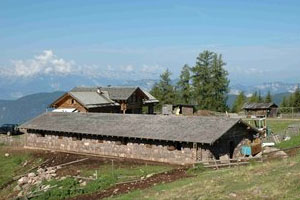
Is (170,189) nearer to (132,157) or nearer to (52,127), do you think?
(132,157)

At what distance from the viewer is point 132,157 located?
3981 centimetres

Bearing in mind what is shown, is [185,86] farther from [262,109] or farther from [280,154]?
[280,154]

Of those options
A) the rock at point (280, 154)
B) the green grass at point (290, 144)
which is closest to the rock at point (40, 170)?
the rock at point (280, 154)

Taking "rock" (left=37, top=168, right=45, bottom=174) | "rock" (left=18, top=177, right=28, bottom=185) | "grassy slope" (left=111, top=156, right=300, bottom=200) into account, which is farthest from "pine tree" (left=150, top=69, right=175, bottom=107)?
"grassy slope" (left=111, top=156, right=300, bottom=200)

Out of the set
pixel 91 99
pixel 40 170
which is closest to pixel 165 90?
pixel 91 99

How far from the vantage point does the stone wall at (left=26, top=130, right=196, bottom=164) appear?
3688 cm

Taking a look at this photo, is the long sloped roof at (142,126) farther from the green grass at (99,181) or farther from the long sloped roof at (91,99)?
the long sloped roof at (91,99)

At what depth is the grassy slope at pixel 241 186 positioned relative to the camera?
65.0ft

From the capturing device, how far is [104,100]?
66812 mm

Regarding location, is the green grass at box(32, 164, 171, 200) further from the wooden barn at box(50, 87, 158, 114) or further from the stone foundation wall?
the wooden barn at box(50, 87, 158, 114)

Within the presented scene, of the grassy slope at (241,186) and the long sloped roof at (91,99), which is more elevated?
the long sloped roof at (91,99)

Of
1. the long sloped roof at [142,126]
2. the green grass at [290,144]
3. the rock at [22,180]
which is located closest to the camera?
the rock at [22,180]

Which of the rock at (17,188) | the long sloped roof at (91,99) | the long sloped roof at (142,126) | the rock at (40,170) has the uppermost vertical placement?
the long sloped roof at (91,99)

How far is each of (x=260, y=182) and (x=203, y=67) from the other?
240 ft
